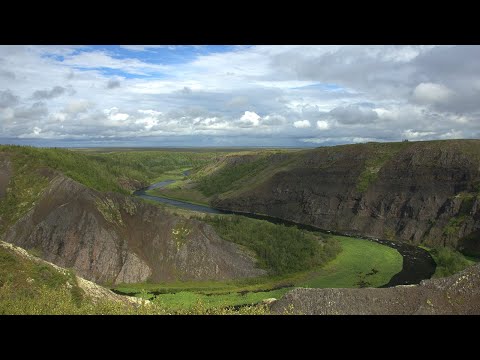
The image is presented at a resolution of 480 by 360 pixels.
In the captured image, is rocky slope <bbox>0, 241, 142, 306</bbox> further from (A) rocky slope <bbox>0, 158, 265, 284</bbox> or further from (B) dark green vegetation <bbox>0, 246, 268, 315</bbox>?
(A) rocky slope <bbox>0, 158, 265, 284</bbox>

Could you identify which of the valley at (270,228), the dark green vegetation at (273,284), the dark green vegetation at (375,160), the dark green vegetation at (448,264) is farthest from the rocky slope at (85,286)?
the dark green vegetation at (375,160)

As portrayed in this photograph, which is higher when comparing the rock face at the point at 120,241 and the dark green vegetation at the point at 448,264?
the rock face at the point at 120,241

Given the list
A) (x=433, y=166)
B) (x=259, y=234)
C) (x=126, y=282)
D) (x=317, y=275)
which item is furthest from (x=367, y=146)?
(x=126, y=282)

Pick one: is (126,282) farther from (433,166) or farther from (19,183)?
(433,166)

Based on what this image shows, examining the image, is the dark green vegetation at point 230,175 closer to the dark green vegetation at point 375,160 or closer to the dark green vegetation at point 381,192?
the dark green vegetation at point 381,192

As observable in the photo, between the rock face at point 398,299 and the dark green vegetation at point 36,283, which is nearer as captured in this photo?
the dark green vegetation at point 36,283

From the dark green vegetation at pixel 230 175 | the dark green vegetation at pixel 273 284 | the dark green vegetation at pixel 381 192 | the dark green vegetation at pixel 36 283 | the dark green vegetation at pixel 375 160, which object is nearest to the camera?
the dark green vegetation at pixel 36 283
